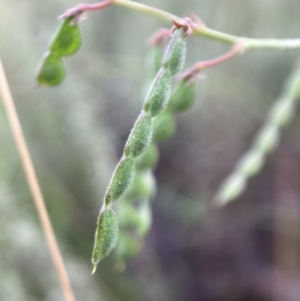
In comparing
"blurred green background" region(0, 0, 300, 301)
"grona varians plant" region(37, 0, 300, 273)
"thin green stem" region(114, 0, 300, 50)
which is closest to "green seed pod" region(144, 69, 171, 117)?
"grona varians plant" region(37, 0, 300, 273)

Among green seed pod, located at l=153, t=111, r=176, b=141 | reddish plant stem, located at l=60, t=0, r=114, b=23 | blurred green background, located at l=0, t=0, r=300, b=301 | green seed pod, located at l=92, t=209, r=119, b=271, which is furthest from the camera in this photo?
blurred green background, located at l=0, t=0, r=300, b=301

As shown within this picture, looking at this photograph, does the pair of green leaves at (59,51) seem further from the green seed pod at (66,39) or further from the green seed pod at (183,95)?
the green seed pod at (183,95)

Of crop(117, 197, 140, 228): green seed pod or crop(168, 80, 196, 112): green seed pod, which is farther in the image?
crop(117, 197, 140, 228): green seed pod

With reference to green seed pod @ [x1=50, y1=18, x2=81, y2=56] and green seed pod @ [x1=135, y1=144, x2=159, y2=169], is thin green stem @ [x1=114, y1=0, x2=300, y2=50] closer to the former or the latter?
green seed pod @ [x1=50, y1=18, x2=81, y2=56]

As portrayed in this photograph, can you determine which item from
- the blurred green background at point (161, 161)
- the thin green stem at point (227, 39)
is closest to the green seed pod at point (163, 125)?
the thin green stem at point (227, 39)

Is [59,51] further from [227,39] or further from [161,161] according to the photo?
[161,161]

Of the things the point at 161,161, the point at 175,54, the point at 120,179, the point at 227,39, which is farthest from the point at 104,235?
the point at 161,161
